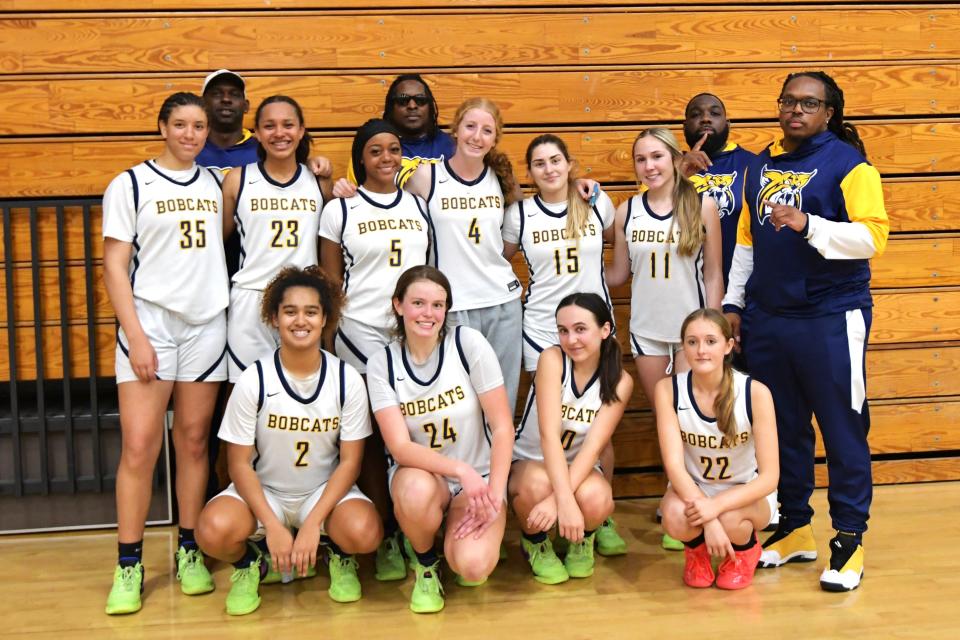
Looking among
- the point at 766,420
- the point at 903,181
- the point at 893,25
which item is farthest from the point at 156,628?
the point at 893,25

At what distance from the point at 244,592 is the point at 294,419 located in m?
0.55

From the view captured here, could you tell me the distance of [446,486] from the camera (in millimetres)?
3061

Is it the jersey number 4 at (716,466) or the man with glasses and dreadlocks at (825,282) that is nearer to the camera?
the man with glasses and dreadlocks at (825,282)

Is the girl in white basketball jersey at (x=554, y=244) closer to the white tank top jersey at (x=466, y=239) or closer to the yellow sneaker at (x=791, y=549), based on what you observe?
the white tank top jersey at (x=466, y=239)

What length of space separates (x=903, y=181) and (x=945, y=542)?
1.67m

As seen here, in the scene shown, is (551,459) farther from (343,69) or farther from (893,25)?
(893,25)

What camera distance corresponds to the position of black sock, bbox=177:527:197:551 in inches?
126

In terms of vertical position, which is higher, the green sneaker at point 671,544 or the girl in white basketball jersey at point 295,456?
the girl in white basketball jersey at point 295,456

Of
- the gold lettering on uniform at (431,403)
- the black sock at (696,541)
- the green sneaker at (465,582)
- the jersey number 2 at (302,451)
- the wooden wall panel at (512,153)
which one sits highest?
the wooden wall panel at (512,153)

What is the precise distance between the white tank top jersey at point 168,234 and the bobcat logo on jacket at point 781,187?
71.9 inches

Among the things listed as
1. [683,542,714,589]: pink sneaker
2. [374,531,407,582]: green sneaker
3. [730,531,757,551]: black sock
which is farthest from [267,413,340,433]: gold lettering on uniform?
[730,531,757,551]: black sock

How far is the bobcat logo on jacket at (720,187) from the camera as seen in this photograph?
3723mm

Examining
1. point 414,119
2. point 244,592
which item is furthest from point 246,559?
point 414,119

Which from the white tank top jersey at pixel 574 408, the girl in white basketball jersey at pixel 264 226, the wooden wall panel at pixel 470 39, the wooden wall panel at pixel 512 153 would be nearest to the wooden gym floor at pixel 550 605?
the white tank top jersey at pixel 574 408
